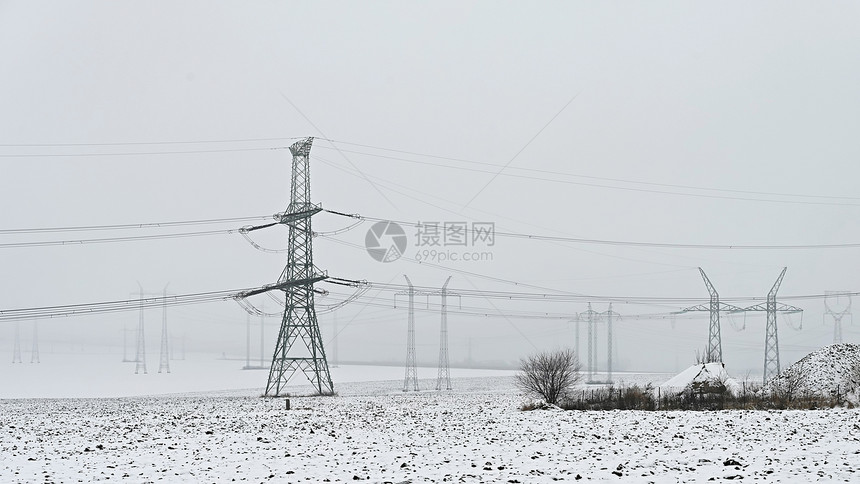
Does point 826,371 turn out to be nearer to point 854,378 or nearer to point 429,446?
point 854,378

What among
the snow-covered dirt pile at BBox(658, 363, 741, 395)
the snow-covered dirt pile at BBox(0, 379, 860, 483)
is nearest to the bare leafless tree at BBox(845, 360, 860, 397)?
the snow-covered dirt pile at BBox(658, 363, 741, 395)

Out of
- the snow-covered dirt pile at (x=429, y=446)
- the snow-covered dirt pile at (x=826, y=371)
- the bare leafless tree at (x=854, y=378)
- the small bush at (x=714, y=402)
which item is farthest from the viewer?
the snow-covered dirt pile at (x=826, y=371)

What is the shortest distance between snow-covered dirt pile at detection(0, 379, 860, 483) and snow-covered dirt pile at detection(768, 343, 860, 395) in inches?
396

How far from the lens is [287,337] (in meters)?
45.2

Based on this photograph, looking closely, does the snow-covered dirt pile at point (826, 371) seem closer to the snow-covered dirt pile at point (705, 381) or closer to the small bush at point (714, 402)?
the small bush at point (714, 402)

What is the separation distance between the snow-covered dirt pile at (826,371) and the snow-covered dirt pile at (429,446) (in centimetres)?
1006

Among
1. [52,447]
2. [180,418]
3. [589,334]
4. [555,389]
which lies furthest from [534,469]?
[589,334]

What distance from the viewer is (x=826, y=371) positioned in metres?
38.8

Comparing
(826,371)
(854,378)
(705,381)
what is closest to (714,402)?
(705,381)

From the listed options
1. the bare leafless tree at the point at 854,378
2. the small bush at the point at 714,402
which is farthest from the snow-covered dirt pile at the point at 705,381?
the bare leafless tree at the point at 854,378

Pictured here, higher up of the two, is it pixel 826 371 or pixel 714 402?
pixel 826 371

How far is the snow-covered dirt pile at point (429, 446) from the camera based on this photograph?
57.5 feet

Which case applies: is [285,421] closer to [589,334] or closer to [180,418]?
[180,418]

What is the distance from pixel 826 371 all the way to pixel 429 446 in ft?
94.1
